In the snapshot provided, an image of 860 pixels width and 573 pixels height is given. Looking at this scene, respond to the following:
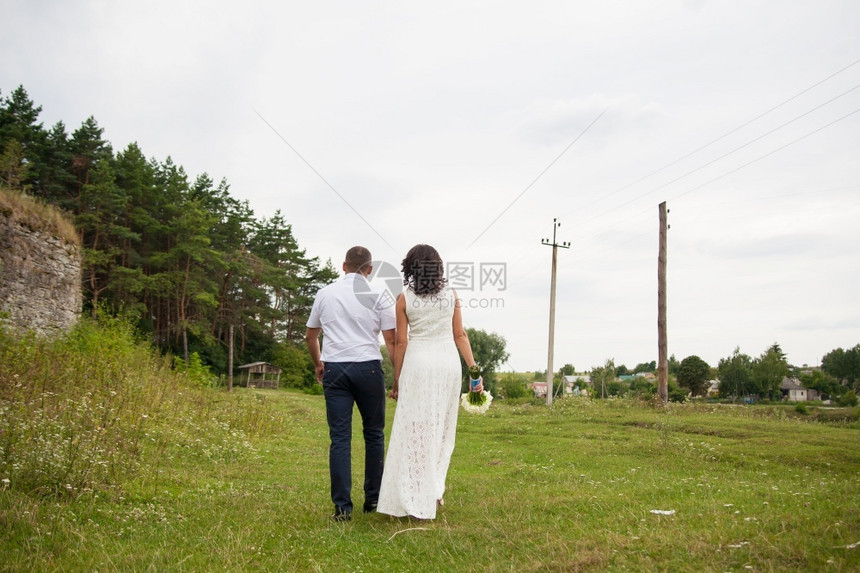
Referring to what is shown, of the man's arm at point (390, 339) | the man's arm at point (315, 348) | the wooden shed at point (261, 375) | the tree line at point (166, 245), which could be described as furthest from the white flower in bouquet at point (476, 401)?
the wooden shed at point (261, 375)

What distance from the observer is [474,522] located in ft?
15.4

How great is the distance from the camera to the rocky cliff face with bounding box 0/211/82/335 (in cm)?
1420

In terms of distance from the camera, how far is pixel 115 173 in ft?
119

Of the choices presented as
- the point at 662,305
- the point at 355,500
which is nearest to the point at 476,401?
the point at 355,500

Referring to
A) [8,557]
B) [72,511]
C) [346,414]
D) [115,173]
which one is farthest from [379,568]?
[115,173]

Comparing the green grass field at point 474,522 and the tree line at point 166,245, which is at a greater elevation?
the tree line at point 166,245

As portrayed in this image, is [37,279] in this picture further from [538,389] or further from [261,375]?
[538,389]

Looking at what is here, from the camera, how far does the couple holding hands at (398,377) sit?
493 cm

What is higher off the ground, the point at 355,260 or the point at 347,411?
the point at 355,260

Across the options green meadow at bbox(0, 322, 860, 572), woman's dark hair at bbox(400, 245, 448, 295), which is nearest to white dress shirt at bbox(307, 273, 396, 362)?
woman's dark hair at bbox(400, 245, 448, 295)

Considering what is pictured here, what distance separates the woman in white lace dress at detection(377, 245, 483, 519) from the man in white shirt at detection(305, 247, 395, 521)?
0.71 ft

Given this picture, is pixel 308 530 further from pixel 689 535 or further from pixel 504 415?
pixel 504 415

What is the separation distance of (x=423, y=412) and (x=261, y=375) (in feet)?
156

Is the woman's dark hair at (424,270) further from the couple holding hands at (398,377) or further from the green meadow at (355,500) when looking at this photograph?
the green meadow at (355,500)
